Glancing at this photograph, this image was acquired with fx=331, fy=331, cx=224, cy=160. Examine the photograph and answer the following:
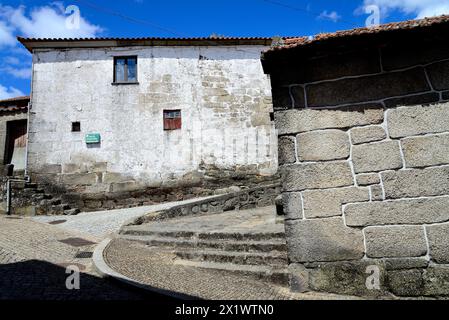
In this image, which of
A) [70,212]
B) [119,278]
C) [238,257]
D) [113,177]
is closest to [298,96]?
[238,257]

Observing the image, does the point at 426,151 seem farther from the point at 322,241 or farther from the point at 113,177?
the point at 113,177

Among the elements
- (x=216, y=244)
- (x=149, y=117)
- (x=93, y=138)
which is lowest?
(x=216, y=244)

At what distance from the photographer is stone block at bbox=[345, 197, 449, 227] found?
3.32m

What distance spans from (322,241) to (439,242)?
1.12 meters

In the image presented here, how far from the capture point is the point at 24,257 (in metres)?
5.45

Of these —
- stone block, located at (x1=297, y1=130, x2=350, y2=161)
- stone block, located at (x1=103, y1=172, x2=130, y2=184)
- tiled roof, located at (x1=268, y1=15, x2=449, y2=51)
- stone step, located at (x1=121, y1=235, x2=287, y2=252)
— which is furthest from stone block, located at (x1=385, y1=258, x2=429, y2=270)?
stone block, located at (x1=103, y1=172, x2=130, y2=184)

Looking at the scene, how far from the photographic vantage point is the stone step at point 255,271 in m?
4.11

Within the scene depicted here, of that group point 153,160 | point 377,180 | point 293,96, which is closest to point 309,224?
point 377,180

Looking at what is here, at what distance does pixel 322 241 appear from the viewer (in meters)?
3.55

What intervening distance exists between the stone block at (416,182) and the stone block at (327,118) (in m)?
0.61

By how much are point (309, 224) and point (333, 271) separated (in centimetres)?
55

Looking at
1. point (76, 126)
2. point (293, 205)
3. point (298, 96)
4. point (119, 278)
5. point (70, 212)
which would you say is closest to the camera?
point (293, 205)

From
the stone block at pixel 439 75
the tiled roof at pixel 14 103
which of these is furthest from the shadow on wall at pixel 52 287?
the tiled roof at pixel 14 103

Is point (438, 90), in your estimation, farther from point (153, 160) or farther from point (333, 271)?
point (153, 160)
